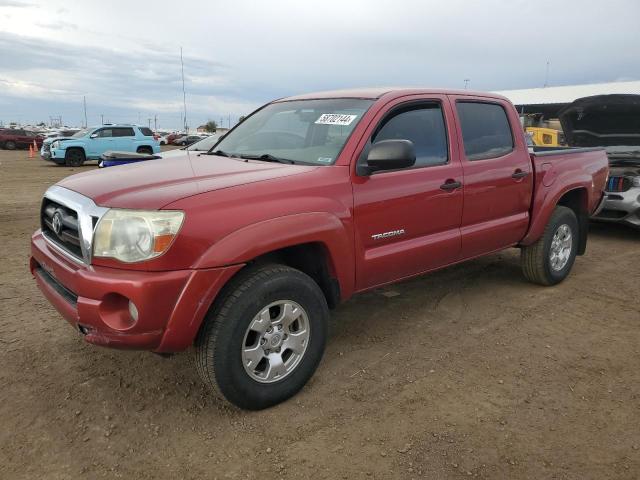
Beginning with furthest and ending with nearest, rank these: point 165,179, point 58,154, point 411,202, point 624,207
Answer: point 58,154 → point 624,207 → point 411,202 → point 165,179

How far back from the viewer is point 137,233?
2.41 meters

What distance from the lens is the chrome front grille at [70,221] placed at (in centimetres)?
251

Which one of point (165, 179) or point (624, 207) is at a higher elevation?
point (165, 179)

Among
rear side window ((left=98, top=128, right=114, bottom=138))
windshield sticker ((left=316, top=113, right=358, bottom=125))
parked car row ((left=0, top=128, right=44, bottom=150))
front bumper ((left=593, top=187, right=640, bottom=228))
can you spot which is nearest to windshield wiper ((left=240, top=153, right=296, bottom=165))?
windshield sticker ((left=316, top=113, right=358, bottom=125))

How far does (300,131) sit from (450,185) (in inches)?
45.2

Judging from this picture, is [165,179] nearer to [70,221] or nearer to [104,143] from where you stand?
[70,221]

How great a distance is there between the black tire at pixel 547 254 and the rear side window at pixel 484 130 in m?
0.94

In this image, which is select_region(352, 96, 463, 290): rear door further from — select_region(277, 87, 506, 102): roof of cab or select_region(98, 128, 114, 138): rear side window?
select_region(98, 128, 114, 138): rear side window

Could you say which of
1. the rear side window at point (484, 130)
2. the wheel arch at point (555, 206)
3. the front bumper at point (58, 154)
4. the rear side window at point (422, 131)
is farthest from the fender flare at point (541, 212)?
the front bumper at point (58, 154)

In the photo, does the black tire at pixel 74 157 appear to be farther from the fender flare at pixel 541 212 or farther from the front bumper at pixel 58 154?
the fender flare at pixel 541 212

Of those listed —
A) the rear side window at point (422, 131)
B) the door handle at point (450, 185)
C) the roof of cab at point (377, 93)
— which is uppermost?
the roof of cab at point (377, 93)

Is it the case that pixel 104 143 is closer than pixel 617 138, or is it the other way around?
pixel 617 138

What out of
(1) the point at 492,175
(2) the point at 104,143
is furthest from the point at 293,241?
(2) the point at 104,143

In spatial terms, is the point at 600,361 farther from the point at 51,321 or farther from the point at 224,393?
the point at 51,321
